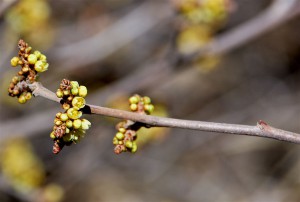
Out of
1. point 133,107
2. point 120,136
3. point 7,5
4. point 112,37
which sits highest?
point 112,37

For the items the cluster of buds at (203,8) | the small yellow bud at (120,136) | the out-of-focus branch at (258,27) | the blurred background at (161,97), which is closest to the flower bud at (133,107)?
the small yellow bud at (120,136)

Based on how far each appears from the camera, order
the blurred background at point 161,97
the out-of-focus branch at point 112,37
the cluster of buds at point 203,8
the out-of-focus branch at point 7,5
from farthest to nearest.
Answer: the out-of-focus branch at point 112,37, the blurred background at point 161,97, the cluster of buds at point 203,8, the out-of-focus branch at point 7,5

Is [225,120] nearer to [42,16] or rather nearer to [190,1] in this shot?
[190,1]

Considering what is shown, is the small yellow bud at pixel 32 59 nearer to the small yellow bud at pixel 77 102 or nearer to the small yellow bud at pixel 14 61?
the small yellow bud at pixel 14 61

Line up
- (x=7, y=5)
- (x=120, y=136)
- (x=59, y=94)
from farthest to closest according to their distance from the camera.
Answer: (x=7, y=5) < (x=120, y=136) < (x=59, y=94)

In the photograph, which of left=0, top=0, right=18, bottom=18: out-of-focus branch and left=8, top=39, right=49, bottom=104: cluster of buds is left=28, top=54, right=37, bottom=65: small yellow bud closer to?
left=8, top=39, right=49, bottom=104: cluster of buds

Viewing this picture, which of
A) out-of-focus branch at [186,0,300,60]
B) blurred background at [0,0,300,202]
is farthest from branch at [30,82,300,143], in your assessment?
out-of-focus branch at [186,0,300,60]

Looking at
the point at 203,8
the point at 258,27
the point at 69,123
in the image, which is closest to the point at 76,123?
the point at 69,123

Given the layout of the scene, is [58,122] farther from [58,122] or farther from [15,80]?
[15,80]
